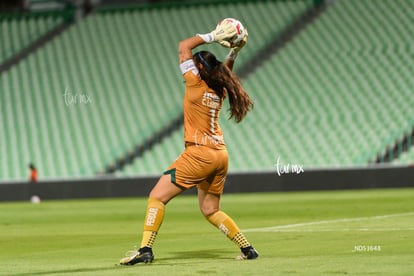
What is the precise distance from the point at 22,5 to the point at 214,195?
32929 mm

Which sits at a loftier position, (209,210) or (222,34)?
(222,34)

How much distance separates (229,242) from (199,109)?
129 inches

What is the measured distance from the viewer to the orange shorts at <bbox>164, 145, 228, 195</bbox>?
11070 mm

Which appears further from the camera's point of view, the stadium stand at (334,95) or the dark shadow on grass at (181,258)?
the stadium stand at (334,95)

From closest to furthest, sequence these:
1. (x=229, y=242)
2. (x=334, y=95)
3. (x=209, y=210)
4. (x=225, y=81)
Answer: (x=225, y=81), (x=209, y=210), (x=229, y=242), (x=334, y=95)

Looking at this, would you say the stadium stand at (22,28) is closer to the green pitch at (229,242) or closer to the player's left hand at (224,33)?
the green pitch at (229,242)

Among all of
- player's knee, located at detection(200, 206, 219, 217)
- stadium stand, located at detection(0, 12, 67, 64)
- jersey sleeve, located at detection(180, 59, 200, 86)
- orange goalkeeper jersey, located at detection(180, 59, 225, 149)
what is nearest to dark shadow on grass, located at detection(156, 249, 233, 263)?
player's knee, located at detection(200, 206, 219, 217)

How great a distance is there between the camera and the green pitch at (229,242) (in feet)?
34.3

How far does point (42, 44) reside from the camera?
39625 millimetres

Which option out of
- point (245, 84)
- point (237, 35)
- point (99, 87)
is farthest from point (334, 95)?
point (237, 35)

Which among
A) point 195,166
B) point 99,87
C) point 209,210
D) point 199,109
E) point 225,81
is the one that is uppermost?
point 99,87

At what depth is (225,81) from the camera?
11.0m

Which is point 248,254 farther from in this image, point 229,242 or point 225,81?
point 229,242

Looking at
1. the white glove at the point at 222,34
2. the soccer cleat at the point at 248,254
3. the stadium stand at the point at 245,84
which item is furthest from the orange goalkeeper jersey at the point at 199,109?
the stadium stand at the point at 245,84
